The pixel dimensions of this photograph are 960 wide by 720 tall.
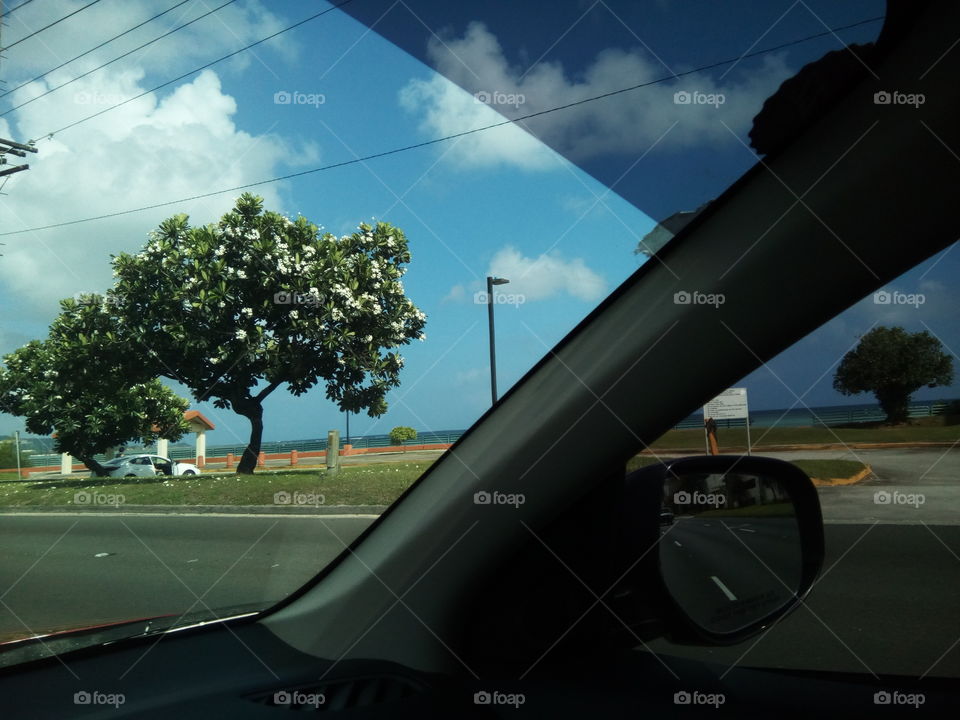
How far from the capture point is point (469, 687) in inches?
59.8

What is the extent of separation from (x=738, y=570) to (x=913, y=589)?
0.73m

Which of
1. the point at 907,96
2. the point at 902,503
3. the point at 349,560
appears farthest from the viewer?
the point at 349,560

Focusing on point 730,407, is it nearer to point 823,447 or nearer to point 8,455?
point 823,447

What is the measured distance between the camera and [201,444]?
1860 millimetres

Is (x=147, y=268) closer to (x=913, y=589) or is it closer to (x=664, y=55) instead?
(x=664, y=55)

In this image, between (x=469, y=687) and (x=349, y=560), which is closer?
(x=469, y=687)

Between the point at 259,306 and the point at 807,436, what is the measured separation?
4.44 ft

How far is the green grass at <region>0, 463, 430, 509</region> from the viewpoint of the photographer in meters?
1.75

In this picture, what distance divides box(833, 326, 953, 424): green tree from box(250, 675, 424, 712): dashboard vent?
1048 millimetres

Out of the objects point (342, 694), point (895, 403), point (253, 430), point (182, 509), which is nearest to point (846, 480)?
point (895, 403)

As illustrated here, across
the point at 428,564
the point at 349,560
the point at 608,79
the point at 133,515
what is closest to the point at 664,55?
the point at 608,79

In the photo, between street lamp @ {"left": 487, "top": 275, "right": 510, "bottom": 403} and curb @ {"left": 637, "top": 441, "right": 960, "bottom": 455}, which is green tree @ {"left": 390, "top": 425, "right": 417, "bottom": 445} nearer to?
street lamp @ {"left": 487, "top": 275, "right": 510, "bottom": 403}

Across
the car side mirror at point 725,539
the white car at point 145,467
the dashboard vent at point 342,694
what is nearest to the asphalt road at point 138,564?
the white car at point 145,467

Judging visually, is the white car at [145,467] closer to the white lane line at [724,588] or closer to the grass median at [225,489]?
the grass median at [225,489]
